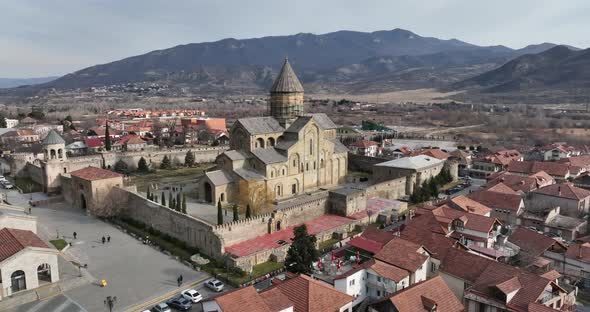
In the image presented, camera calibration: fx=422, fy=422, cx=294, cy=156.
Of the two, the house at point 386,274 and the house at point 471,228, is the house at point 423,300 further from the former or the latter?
the house at point 471,228

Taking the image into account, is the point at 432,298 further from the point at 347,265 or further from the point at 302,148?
the point at 302,148

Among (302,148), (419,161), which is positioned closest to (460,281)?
A: (302,148)

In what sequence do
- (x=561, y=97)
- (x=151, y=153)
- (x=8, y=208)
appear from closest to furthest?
1. (x=8, y=208)
2. (x=151, y=153)
3. (x=561, y=97)

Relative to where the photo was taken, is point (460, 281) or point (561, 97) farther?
point (561, 97)

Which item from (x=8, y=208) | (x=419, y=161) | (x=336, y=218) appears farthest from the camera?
(x=419, y=161)

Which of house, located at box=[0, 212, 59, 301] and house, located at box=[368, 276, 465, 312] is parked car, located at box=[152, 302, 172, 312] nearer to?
house, located at box=[0, 212, 59, 301]

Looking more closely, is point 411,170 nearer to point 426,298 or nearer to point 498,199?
point 498,199
